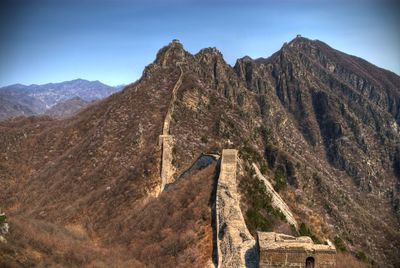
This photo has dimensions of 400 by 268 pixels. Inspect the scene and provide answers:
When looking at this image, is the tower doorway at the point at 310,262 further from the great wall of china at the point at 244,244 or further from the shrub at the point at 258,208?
the shrub at the point at 258,208

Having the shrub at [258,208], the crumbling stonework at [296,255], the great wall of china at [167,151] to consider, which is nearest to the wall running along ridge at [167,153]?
the great wall of china at [167,151]

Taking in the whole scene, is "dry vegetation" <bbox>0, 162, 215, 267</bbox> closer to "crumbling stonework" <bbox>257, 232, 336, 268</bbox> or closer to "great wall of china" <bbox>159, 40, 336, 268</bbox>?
"great wall of china" <bbox>159, 40, 336, 268</bbox>

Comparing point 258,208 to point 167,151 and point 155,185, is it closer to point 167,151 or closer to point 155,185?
point 155,185

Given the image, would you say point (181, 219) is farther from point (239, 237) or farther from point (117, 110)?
point (117, 110)

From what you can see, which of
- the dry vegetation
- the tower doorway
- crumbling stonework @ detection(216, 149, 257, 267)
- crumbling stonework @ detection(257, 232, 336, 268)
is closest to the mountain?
the dry vegetation

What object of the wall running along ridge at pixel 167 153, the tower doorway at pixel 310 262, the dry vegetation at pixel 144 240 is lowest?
the dry vegetation at pixel 144 240

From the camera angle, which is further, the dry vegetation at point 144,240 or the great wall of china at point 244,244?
the dry vegetation at point 144,240

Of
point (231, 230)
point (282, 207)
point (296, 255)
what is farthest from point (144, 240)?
point (296, 255)

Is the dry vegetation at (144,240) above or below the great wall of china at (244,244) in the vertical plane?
below

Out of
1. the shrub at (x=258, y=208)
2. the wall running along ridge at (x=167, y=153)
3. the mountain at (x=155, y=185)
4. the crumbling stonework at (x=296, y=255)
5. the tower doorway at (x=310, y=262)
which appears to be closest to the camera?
the crumbling stonework at (x=296, y=255)
